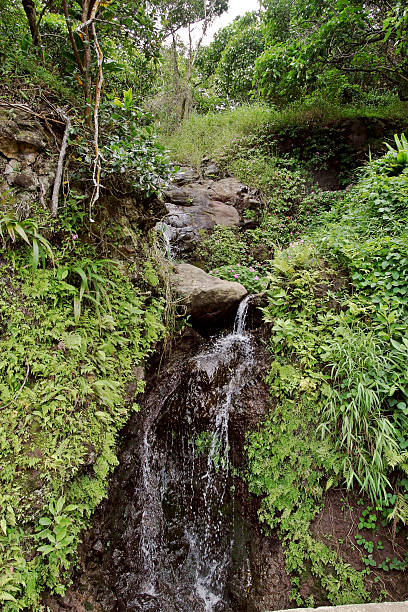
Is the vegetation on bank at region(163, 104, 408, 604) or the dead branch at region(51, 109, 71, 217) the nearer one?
the vegetation on bank at region(163, 104, 408, 604)

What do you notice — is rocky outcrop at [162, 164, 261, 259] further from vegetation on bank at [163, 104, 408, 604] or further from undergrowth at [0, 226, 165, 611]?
undergrowth at [0, 226, 165, 611]

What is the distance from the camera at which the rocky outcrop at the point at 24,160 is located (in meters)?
2.86

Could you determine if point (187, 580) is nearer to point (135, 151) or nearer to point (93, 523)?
point (93, 523)

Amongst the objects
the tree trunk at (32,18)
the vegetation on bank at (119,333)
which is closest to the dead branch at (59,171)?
the vegetation on bank at (119,333)

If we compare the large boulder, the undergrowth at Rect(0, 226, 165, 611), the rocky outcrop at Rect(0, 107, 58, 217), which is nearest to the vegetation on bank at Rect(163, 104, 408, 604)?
the large boulder

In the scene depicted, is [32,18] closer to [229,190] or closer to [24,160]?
[24,160]

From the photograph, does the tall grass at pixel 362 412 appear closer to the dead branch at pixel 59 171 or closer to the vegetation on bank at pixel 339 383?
the vegetation on bank at pixel 339 383

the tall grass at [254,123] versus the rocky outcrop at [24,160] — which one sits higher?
the tall grass at [254,123]

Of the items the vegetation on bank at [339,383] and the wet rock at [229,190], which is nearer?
the vegetation on bank at [339,383]

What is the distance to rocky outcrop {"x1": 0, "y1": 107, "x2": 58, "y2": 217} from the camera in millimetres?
2857

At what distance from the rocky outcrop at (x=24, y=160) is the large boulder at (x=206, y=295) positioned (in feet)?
6.73

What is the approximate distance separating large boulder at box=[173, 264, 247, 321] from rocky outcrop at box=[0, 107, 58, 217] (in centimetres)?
205

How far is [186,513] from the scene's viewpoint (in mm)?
3273

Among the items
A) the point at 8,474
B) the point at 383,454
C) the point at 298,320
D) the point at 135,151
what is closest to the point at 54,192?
the point at 135,151
